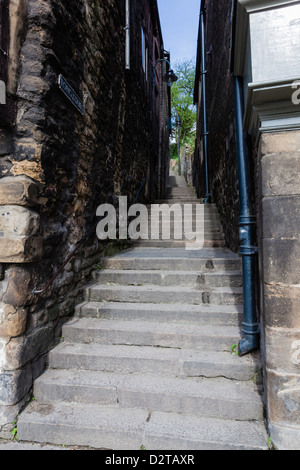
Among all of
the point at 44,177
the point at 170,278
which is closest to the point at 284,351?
the point at 170,278

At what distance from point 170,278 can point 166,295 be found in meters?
0.31

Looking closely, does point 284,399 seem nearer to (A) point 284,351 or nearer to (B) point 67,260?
(A) point 284,351

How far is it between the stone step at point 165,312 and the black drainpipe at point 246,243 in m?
0.31

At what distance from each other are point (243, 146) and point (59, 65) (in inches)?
76.3

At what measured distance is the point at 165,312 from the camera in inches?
108

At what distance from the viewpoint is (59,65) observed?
2490mm

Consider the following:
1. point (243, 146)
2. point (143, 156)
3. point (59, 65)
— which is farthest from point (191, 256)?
point (143, 156)

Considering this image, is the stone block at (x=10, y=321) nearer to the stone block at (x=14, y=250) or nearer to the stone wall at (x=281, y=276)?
the stone block at (x=14, y=250)

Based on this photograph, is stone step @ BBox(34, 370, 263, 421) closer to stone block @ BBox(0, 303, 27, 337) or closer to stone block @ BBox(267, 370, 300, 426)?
stone block @ BBox(267, 370, 300, 426)

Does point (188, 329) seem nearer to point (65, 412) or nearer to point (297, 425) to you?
point (297, 425)

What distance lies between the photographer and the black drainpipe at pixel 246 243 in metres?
2.28

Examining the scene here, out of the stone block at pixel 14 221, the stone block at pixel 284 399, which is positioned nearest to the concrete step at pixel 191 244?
the stone block at pixel 284 399

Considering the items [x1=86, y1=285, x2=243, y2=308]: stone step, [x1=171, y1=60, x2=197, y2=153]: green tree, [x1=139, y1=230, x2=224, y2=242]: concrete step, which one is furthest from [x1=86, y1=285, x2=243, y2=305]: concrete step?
[x1=171, y1=60, x2=197, y2=153]: green tree
